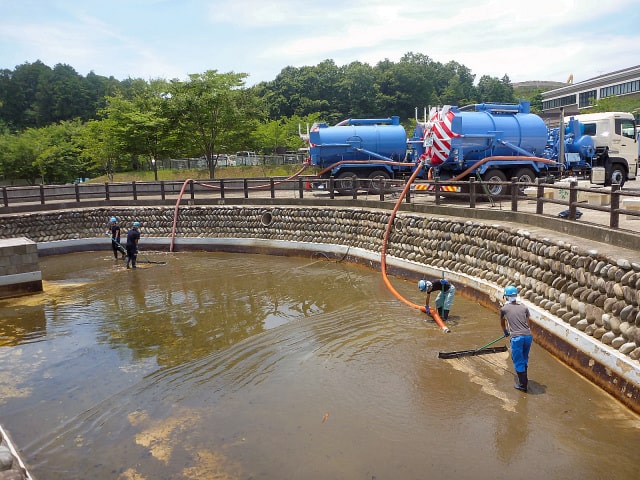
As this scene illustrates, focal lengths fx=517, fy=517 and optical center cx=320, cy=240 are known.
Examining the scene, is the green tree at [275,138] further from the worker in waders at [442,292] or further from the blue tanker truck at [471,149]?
the worker in waders at [442,292]

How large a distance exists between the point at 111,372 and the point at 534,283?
714cm

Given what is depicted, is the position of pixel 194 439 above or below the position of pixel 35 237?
below

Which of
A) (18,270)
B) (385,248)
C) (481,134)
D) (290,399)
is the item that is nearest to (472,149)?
(481,134)

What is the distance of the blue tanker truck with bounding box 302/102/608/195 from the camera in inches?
636

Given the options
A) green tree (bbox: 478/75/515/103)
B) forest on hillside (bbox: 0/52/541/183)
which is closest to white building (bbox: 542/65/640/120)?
forest on hillside (bbox: 0/52/541/183)

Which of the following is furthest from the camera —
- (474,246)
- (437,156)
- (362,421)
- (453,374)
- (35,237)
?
(35,237)

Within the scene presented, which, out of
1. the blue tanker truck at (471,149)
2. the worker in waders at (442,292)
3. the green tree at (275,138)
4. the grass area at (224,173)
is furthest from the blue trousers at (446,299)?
the green tree at (275,138)

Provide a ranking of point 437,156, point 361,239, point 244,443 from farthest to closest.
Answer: point 437,156, point 361,239, point 244,443

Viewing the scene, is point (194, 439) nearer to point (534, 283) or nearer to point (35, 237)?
point (534, 283)

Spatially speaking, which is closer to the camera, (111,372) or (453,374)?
(453,374)

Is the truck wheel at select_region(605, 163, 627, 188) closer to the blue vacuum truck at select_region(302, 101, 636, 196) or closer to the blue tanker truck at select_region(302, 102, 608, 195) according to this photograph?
the blue vacuum truck at select_region(302, 101, 636, 196)

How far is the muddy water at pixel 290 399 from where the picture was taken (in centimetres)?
536

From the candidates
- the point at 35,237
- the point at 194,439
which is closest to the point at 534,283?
the point at 194,439

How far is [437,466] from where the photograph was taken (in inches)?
205
